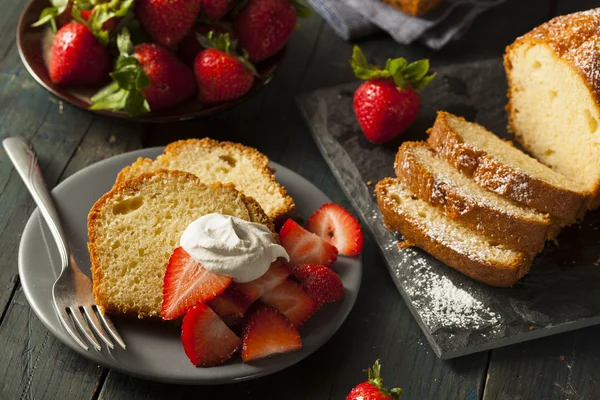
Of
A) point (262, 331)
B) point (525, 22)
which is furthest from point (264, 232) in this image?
point (525, 22)

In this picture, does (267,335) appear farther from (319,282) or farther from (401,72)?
(401,72)

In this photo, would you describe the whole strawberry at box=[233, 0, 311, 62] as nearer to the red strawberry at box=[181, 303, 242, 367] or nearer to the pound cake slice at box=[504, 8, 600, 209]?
the pound cake slice at box=[504, 8, 600, 209]

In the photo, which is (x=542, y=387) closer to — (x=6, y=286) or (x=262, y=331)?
(x=262, y=331)

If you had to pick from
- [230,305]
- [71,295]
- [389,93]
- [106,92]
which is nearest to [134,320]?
[71,295]

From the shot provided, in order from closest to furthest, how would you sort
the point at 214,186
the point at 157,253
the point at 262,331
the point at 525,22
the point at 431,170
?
the point at 262,331, the point at 157,253, the point at 214,186, the point at 431,170, the point at 525,22

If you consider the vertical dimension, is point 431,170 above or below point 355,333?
above

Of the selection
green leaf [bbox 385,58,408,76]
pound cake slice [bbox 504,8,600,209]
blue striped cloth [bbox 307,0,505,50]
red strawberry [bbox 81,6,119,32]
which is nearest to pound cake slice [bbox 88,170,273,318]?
red strawberry [bbox 81,6,119,32]
